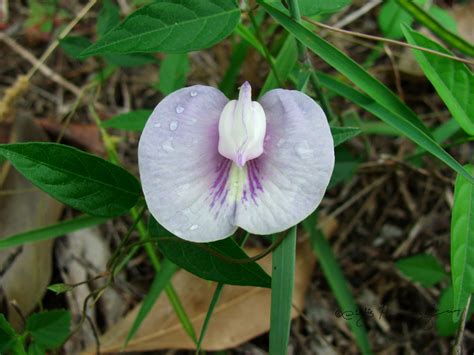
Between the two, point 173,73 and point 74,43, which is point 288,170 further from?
point 74,43

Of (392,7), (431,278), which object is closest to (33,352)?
(431,278)

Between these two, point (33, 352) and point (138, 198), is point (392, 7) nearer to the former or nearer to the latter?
point (138, 198)

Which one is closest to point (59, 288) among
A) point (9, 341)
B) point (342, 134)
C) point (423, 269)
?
point (9, 341)

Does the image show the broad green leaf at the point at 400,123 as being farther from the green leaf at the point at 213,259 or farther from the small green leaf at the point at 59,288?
the small green leaf at the point at 59,288

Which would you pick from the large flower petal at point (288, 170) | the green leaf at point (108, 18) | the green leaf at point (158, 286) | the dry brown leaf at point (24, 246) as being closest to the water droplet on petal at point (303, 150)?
the large flower petal at point (288, 170)

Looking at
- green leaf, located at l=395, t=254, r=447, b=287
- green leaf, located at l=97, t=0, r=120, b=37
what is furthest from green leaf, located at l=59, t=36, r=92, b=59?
green leaf, located at l=395, t=254, r=447, b=287

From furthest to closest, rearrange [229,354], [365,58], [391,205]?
[365,58] < [391,205] < [229,354]
